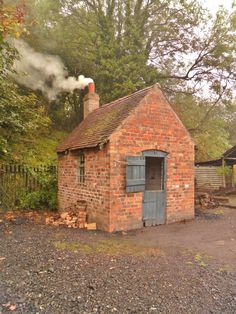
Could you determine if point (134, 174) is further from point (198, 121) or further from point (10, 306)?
point (198, 121)

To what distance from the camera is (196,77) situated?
61.8ft

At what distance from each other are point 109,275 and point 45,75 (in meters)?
16.3

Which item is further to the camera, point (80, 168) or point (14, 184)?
point (14, 184)

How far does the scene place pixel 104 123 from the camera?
10.1 m

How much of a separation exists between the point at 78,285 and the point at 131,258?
1.85m

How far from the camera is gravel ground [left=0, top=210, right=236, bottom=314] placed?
12.8ft

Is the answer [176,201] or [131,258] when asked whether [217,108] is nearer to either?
[176,201]

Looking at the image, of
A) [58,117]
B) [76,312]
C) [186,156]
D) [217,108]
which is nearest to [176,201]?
[186,156]

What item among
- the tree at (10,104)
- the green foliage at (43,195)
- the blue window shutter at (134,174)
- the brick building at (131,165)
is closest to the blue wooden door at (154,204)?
the brick building at (131,165)

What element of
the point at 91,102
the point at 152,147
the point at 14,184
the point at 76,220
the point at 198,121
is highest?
the point at 198,121

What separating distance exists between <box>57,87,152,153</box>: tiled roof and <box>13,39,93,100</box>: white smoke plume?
6.61 m

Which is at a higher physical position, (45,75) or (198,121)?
(45,75)

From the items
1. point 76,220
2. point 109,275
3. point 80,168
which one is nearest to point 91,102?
point 80,168

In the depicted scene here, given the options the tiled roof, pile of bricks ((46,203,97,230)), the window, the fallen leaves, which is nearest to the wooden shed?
the tiled roof
